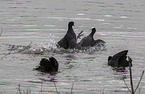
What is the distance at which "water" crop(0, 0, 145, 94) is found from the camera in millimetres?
10109

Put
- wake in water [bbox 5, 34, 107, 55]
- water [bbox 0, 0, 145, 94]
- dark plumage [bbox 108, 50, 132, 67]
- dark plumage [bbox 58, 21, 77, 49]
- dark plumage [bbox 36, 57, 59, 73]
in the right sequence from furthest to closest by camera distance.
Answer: dark plumage [bbox 58, 21, 77, 49] → wake in water [bbox 5, 34, 107, 55] → dark plumage [bbox 108, 50, 132, 67] → dark plumage [bbox 36, 57, 59, 73] → water [bbox 0, 0, 145, 94]

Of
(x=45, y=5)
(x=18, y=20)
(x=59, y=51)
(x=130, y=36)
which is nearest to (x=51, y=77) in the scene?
(x=59, y=51)

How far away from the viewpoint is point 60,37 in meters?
18.1

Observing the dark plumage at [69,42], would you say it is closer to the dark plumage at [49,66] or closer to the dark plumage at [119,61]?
the dark plumage at [119,61]

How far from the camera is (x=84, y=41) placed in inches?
627

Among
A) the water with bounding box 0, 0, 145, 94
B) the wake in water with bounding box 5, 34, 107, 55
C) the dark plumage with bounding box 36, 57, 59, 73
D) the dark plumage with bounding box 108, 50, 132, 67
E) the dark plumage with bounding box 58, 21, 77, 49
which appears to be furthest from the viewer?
the dark plumage with bounding box 58, 21, 77, 49

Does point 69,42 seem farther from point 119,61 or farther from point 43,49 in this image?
point 119,61

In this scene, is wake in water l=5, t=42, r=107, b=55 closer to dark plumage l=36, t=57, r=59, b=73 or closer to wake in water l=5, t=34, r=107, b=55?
wake in water l=5, t=34, r=107, b=55

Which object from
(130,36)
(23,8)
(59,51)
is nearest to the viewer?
(59,51)

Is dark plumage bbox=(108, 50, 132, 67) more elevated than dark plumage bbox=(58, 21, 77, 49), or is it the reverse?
dark plumage bbox=(58, 21, 77, 49)

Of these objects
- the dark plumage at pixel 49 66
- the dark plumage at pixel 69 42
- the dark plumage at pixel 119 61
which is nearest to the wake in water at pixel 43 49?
the dark plumage at pixel 69 42

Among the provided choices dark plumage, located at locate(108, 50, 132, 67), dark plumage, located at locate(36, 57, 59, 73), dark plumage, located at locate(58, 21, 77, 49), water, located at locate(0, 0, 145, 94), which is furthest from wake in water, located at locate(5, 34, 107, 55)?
dark plumage, located at locate(36, 57, 59, 73)

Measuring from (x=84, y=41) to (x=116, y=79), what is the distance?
547cm

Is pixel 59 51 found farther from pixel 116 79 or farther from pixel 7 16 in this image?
pixel 7 16
